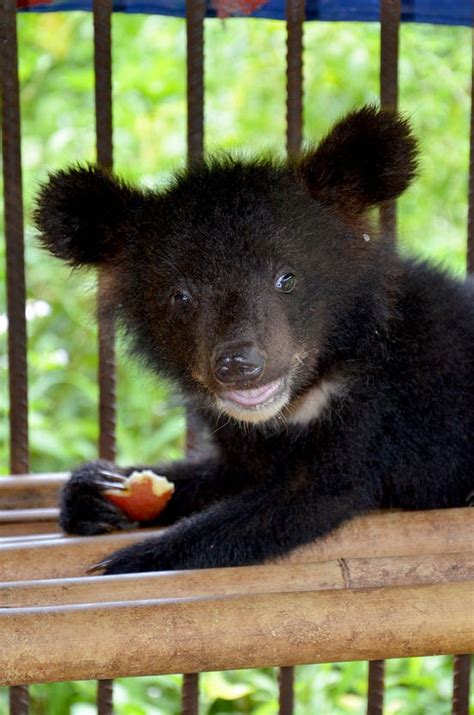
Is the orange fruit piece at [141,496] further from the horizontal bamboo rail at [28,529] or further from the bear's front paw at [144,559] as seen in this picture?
the bear's front paw at [144,559]

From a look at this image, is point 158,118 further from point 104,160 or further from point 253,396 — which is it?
point 253,396

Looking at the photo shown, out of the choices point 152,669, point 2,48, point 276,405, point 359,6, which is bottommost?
point 152,669

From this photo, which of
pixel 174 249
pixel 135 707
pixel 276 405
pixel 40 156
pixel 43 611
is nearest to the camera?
pixel 43 611

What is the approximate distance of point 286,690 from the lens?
11.0ft

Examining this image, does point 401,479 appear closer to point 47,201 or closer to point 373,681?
point 373,681

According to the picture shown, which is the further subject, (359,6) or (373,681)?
(359,6)

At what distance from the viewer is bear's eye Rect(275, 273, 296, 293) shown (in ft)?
9.70

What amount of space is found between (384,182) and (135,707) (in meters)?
2.57

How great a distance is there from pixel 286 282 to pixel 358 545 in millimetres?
734

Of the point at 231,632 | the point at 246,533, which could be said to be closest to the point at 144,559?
the point at 246,533

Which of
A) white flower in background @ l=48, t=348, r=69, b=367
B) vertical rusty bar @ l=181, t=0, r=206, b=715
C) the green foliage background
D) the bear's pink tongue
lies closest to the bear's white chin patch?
the bear's pink tongue

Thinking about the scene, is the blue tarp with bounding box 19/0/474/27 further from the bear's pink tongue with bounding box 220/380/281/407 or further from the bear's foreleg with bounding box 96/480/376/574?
the bear's foreleg with bounding box 96/480/376/574

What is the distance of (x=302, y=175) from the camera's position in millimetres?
3146

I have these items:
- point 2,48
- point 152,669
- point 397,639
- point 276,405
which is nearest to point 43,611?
point 152,669
